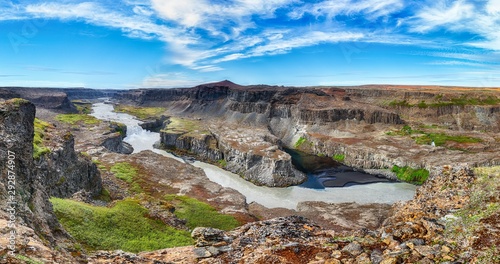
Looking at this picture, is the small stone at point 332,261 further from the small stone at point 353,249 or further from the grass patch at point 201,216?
the grass patch at point 201,216

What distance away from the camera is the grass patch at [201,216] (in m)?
38.2

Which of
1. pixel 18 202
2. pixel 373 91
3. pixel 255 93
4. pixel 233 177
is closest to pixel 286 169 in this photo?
pixel 233 177

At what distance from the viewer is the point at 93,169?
46031mm

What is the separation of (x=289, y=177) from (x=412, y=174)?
29687mm

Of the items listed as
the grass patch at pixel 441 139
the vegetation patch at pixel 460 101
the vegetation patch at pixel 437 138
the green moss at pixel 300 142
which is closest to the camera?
the grass patch at pixel 441 139

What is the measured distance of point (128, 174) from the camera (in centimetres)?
5825

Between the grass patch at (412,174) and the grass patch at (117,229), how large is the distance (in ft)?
198

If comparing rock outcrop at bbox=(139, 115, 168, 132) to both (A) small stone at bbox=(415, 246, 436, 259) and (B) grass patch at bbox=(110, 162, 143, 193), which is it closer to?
(B) grass patch at bbox=(110, 162, 143, 193)

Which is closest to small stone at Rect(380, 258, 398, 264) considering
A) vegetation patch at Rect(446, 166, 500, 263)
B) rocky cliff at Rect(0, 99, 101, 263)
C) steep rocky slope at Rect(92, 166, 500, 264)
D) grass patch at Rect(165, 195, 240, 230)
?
steep rocky slope at Rect(92, 166, 500, 264)

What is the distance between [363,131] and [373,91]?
77705 millimetres

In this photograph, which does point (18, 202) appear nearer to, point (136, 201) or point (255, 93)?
point (136, 201)

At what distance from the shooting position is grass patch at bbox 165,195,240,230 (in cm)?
3816

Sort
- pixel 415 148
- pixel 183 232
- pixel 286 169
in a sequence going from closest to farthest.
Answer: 1. pixel 183 232
2. pixel 286 169
3. pixel 415 148

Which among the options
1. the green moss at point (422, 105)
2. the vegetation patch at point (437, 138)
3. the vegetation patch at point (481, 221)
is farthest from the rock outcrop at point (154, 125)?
the vegetation patch at point (481, 221)
